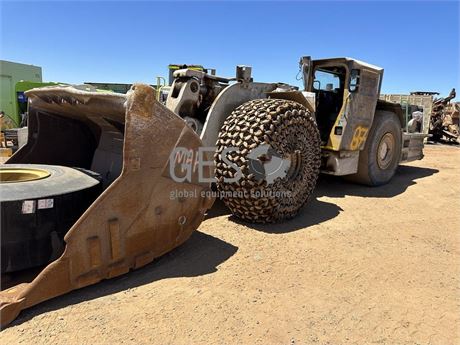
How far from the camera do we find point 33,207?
2559mm

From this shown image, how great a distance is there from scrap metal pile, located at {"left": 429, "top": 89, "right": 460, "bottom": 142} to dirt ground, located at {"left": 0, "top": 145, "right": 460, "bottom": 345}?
16.8 meters

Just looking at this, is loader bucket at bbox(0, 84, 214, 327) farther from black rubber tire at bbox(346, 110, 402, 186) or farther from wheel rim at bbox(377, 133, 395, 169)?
wheel rim at bbox(377, 133, 395, 169)

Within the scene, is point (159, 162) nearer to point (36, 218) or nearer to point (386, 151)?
point (36, 218)

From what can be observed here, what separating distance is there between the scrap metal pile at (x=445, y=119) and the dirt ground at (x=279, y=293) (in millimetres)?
16778

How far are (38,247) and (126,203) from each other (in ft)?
2.37

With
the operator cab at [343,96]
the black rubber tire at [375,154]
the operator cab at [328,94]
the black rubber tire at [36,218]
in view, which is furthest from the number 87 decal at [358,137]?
the black rubber tire at [36,218]

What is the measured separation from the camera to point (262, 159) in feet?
12.3

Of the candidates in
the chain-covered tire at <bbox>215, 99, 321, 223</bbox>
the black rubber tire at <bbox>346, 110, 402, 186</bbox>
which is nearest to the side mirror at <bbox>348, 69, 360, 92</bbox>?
the black rubber tire at <bbox>346, 110, 402, 186</bbox>

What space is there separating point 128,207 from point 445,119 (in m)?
21.4

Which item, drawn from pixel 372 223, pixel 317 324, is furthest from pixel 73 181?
pixel 372 223

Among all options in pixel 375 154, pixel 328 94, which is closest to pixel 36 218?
pixel 328 94

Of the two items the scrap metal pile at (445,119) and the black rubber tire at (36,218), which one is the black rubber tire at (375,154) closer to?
the black rubber tire at (36,218)

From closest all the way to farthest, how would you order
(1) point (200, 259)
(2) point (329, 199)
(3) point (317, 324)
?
(3) point (317, 324)
(1) point (200, 259)
(2) point (329, 199)

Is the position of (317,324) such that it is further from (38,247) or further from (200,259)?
(38,247)
